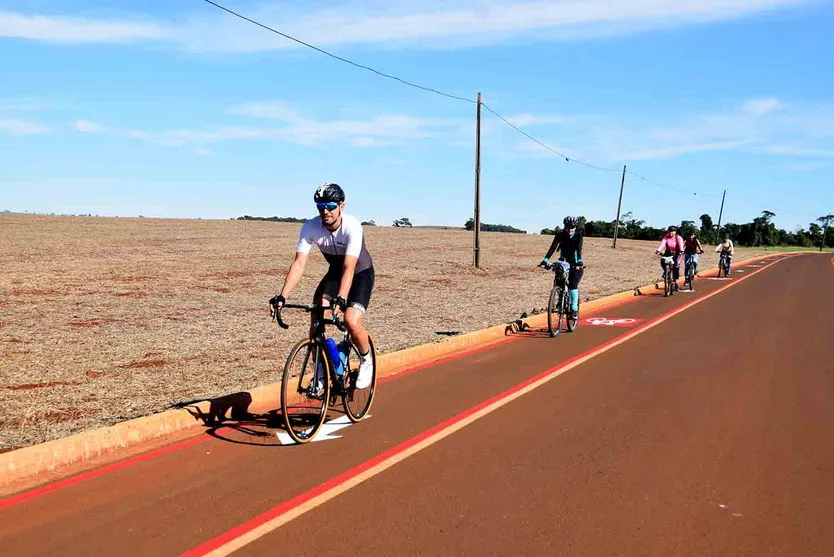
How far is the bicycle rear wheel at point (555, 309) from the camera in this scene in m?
13.8

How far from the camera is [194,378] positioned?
927 cm

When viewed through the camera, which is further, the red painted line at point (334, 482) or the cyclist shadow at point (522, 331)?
the cyclist shadow at point (522, 331)

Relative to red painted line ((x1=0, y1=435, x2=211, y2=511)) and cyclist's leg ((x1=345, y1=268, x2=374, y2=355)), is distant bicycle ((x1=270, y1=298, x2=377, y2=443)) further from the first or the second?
red painted line ((x1=0, y1=435, x2=211, y2=511))

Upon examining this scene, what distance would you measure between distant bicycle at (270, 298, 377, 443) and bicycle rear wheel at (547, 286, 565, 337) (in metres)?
6.94

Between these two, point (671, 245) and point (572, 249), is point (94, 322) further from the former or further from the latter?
point (671, 245)

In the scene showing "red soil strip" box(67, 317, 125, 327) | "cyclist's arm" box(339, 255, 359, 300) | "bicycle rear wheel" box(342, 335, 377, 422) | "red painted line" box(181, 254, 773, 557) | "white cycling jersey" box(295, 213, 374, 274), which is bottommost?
→ "red soil strip" box(67, 317, 125, 327)

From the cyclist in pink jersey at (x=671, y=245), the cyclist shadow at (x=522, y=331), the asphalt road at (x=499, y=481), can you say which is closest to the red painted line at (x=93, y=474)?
the asphalt road at (x=499, y=481)

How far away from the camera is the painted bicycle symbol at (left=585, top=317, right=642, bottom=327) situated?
15864 millimetres

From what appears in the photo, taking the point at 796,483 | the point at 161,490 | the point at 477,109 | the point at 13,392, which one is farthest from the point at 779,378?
the point at 477,109

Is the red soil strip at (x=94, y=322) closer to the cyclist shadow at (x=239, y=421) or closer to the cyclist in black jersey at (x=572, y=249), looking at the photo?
the cyclist shadow at (x=239, y=421)

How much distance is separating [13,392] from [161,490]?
12.3 ft

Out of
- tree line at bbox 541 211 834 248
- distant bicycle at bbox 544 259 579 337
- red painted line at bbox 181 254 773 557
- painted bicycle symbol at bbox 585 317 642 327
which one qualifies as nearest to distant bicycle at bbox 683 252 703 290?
painted bicycle symbol at bbox 585 317 642 327

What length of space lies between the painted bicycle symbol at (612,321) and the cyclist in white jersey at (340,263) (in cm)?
943

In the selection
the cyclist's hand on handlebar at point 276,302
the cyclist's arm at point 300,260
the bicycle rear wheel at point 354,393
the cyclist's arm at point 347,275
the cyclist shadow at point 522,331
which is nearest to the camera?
the cyclist's hand on handlebar at point 276,302
